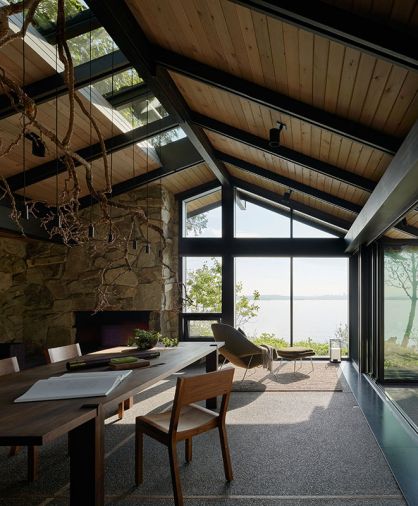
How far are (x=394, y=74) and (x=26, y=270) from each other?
6.49 metres

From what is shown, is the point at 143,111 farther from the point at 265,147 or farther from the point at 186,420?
the point at 186,420

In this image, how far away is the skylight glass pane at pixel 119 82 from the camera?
4.29 meters

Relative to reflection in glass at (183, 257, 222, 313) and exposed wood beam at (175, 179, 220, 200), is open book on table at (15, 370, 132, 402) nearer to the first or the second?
reflection in glass at (183, 257, 222, 313)

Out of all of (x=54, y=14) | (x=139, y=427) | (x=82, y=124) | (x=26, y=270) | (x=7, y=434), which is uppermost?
(x=54, y=14)

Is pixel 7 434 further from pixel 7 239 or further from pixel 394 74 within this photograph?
pixel 7 239

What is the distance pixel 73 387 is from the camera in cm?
229

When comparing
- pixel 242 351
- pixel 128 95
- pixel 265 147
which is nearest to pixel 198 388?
pixel 265 147

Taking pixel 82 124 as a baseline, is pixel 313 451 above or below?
below

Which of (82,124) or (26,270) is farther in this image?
(26,270)

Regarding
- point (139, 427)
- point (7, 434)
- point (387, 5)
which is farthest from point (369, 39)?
point (139, 427)

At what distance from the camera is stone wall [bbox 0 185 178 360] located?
708cm

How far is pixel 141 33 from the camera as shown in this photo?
10.7ft

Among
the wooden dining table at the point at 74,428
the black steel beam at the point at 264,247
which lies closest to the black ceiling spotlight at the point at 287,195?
the black steel beam at the point at 264,247

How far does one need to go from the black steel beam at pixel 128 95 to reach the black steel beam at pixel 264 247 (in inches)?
139
